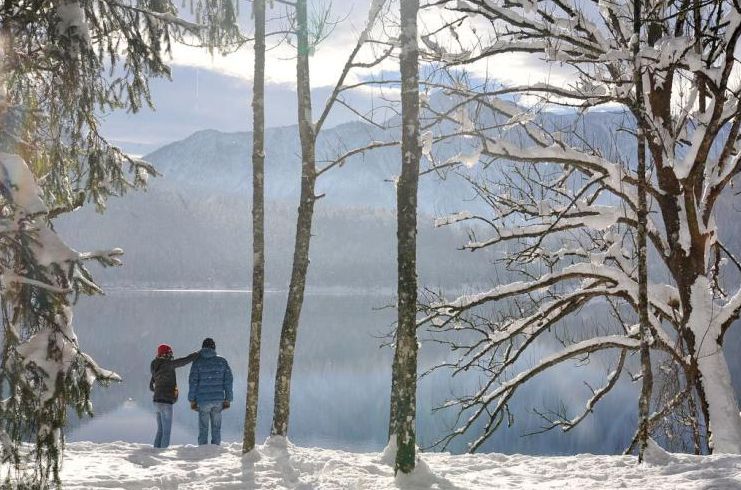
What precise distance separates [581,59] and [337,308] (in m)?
133

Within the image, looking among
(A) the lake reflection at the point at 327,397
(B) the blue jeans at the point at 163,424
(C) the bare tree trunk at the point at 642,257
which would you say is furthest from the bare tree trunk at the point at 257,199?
(C) the bare tree trunk at the point at 642,257

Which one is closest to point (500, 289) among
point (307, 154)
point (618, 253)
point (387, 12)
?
point (618, 253)

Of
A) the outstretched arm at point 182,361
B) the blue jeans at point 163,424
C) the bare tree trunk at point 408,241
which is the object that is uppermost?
the bare tree trunk at point 408,241

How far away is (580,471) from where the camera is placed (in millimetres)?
7258

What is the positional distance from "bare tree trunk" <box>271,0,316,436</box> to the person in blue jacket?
124 centimetres

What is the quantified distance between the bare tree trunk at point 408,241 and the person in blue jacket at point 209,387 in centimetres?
446

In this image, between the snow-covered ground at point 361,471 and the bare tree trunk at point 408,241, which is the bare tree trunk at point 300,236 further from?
the bare tree trunk at point 408,241

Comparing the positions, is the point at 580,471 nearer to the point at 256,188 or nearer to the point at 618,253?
the point at 618,253

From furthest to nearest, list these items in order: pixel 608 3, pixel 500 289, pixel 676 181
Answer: pixel 500 289, pixel 676 181, pixel 608 3

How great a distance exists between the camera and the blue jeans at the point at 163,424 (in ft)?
33.7

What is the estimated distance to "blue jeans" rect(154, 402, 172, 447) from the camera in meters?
10.3

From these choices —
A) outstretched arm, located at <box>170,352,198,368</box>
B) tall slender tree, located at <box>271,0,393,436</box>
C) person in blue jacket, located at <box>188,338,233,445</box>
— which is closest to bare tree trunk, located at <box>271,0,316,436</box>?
tall slender tree, located at <box>271,0,393,436</box>

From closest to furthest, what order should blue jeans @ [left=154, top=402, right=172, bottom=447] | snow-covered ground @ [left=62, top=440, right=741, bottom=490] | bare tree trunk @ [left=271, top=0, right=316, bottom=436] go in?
snow-covered ground @ [left=62, top=440, right=741, bottom=490] < bare tree trunk @ [left=271, top=0, right=316, bottom=436] < blue jeans @ [left=154, top=402, right=172, bottom=447]

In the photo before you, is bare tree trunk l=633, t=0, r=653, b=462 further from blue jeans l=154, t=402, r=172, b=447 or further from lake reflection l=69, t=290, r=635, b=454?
blue jeans l=154, t=402, r=172, b=447
